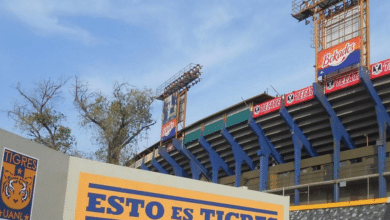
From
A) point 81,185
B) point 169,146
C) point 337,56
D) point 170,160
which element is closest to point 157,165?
point 170,160

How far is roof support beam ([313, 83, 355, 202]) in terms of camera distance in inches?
1500

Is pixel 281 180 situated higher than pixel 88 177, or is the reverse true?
pixel 281 180

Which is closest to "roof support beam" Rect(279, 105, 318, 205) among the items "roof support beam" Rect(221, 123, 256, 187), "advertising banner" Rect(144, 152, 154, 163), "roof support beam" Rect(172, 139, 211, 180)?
"roof support beam" Rect(221, 123, 256, 187)

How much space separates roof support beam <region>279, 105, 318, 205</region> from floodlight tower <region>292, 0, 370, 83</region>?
13.6 feet

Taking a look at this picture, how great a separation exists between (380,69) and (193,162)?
26.8 metres

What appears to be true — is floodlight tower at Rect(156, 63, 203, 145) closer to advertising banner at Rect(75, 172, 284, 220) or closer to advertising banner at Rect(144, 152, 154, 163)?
advertising banner at Rect(144, 152, 154, 163)

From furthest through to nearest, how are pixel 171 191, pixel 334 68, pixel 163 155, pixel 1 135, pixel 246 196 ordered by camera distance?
pixel 163 155 < pixel 334 68 < pixel 246 196 < pixel 171 191 < pixel 1 135

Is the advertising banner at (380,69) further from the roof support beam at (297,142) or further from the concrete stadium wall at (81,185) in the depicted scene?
the concrete stadium wall at (81,185)

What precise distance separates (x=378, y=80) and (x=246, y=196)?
2329 cm

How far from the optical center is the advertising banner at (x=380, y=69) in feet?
111

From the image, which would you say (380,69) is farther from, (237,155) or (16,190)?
(16,190)

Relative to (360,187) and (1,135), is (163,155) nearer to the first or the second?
(360,187)

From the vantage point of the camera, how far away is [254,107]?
45.1 m

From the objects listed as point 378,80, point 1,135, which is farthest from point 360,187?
point 1,135
